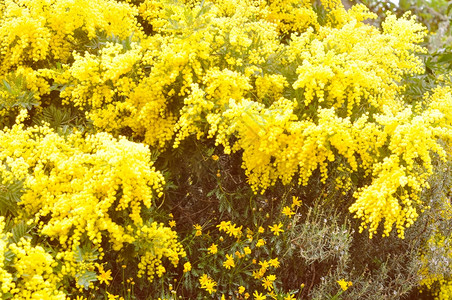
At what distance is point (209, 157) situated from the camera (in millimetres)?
3609

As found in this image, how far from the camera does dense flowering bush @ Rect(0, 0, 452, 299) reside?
2.85 m

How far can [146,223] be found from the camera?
3105mm

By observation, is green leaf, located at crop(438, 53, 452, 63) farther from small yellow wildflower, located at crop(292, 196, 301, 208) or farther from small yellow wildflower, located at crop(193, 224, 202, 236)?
small yellow wildflower, located at crop(193, 224, 202, 236)

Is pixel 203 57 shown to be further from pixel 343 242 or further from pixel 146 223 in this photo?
pixel 343 242

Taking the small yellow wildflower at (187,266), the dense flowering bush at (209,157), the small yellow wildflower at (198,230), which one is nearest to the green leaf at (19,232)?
the dense flowering bush at (209,157)

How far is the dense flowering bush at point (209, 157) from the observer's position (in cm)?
285

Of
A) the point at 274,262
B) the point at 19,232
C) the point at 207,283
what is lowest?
the point at 207,283

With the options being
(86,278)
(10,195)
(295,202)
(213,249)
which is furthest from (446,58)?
(10,195)

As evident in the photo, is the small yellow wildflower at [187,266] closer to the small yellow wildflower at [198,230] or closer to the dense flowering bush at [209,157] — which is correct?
the dense flowering bush at [209,157]

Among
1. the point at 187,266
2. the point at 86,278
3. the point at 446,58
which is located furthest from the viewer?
the point at 446,58

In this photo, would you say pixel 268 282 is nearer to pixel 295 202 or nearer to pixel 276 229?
pixel 276 229

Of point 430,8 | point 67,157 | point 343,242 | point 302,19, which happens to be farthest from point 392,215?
point 430,8

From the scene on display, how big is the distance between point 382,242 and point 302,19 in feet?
7.53

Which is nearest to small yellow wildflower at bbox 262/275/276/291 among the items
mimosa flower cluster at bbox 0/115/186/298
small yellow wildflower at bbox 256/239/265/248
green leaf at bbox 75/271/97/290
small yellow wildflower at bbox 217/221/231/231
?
small yellow wildflower at bbox 256/239/265/248
